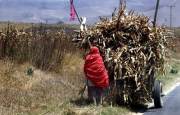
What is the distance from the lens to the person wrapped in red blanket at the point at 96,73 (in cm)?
1859

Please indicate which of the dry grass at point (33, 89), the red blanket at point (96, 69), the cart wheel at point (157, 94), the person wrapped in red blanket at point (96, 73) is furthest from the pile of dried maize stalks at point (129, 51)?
the dry grass at point (33, 89)

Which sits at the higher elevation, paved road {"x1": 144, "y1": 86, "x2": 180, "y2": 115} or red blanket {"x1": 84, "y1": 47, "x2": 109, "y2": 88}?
red blanket {"x1": 84, "y1": 47, "x2": 109, "y2": 88}

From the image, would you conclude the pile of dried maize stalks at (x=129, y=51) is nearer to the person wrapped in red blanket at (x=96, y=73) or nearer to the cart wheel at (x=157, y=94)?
the cart wheel at (x=157, y=94)

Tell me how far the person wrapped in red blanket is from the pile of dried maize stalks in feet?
1.97

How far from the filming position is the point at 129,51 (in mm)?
19438

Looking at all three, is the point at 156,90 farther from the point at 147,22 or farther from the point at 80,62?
the point at 80,62

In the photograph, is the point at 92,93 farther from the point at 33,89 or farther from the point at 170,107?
the point at 170,107

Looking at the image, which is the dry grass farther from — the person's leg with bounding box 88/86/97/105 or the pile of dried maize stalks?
the pile of dried maize stalks

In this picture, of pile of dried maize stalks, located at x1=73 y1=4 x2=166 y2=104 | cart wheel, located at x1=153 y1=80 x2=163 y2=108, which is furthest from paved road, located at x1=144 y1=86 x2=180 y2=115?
pile of dried maize stalks, located at x1=73 y1=4 x2=166 y2=104

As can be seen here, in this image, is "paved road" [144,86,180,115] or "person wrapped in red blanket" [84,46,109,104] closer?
"person wrapped in red blanket" [84,46,109,104]

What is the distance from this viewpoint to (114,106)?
18.9 m

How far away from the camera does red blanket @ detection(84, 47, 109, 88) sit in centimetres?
1859

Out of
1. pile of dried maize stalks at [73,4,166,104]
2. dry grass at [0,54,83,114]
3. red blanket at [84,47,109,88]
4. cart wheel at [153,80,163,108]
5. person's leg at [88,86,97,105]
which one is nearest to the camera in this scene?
dry grass at [0,54,83,114]

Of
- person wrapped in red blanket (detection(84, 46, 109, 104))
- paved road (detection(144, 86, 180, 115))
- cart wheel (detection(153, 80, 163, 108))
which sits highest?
person wrapped in red blanket (detection(84, 46, 109, 104))
